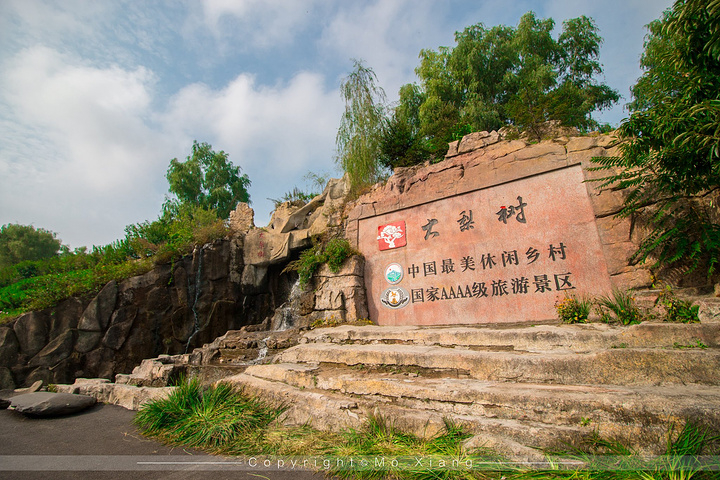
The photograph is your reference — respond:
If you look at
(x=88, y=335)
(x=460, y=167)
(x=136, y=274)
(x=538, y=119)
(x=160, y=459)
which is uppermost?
(x=538, y=119)

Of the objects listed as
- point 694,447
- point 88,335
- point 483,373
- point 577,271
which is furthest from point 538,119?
point 88,335

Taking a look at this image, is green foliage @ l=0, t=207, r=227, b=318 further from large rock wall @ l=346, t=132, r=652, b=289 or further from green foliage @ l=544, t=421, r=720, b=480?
green foliage @ l=544, t=421, r=720, b=480

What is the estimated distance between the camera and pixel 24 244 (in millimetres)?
28219

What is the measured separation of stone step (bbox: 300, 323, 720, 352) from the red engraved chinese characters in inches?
104

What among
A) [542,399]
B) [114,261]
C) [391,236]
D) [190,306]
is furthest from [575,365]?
[114,261]

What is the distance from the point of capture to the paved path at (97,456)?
2.97m

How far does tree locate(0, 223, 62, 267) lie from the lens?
89.0 ft

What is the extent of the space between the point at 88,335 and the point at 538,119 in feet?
41.1

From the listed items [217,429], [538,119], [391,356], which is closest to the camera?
[217,429]

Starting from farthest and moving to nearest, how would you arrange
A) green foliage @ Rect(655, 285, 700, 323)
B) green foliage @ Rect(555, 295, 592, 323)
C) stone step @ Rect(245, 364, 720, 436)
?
green foliage @ Rect(555, 295, 592, 323)
green foliage @ Rect(655, 285, 700, 323)
stone step @ Rect(245, 364, 720, 436)

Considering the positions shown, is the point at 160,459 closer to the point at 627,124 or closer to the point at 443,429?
the point at 443,429

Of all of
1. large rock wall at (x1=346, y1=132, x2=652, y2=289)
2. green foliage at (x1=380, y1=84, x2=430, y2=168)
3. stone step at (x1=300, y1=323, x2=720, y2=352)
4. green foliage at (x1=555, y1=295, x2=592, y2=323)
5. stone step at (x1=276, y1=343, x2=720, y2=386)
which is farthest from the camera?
green foliage at (x1=380, y1=84, x2=430, y2=168)

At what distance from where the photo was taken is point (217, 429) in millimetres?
3664

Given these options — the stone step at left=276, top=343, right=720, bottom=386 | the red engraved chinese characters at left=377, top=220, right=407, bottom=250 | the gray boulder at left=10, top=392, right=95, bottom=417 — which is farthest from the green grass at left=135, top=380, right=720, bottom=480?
the red engraved chinese characters at left=377, top=220, right=407, bottom=250
